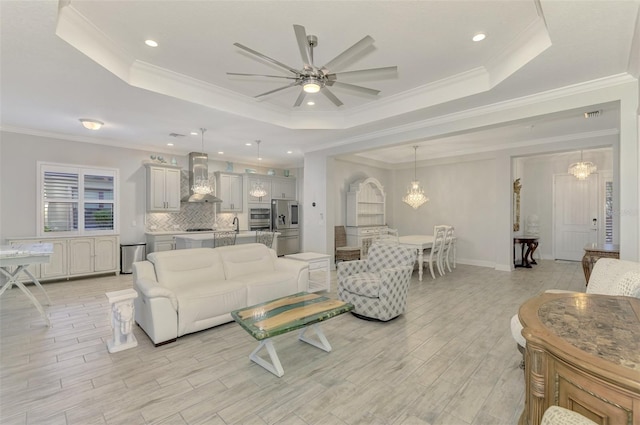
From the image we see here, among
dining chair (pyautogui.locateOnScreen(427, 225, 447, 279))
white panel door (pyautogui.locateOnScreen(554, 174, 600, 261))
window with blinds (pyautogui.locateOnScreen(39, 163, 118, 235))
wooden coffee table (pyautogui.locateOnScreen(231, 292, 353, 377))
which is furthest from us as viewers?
white panel door (pyautogui.locateOnScreen(554, 174, 600, 261))

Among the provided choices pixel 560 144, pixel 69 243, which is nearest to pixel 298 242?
pixel 69 243

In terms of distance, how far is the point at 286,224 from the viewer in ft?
29.9

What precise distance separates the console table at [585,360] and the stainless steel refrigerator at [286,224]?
755cm

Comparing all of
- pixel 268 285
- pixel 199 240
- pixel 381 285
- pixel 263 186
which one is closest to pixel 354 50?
pixel 381 285

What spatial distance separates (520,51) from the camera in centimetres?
304

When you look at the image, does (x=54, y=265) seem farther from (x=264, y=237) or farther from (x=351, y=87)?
(x=351, y=87)

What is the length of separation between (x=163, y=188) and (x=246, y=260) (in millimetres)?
3921

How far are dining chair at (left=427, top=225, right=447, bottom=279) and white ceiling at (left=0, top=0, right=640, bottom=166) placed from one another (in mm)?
2531

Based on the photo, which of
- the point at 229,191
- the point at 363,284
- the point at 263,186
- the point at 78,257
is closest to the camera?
the point at 363,284

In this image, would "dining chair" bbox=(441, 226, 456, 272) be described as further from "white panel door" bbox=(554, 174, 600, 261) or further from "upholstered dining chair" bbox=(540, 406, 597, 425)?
"upholstered dining chair" bbox=(540, 406, 597, 425)

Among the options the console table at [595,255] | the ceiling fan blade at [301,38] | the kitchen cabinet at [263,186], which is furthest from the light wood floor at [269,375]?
the kitchen cabinet at [263,186]

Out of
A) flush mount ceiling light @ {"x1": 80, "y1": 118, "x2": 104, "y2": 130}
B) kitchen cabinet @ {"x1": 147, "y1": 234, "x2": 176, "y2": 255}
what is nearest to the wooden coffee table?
flush mount ceiling light @ {"x1": 80, "y1": 118, "x2": 104, "y2": 130}

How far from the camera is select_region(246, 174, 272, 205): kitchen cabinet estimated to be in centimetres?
861

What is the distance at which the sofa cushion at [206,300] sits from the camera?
10.6 feet
